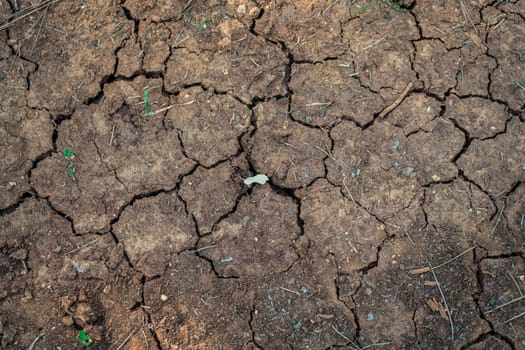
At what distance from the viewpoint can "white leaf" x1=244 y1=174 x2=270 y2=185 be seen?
3262 millimetres

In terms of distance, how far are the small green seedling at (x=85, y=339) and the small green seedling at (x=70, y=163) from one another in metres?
1.00

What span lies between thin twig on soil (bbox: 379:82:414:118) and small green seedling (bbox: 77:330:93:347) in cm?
236

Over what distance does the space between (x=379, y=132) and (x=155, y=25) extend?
172 cm

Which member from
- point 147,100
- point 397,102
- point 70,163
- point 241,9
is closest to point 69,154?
point 70,163

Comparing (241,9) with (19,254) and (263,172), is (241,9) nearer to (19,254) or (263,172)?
(263,172)

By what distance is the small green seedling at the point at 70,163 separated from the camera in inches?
130

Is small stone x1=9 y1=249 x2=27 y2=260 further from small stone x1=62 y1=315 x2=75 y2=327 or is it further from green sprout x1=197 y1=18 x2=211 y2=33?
green sprout x1=197 y1=18 x2=211 y2=33

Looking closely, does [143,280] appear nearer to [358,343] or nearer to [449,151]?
[358,343]

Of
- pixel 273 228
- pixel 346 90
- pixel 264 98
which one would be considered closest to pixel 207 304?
pixel 273 228

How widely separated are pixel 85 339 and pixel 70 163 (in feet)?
3.75

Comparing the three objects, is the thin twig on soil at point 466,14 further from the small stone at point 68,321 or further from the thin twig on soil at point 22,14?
the small stone at point 68,321

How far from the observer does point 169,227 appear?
3232mm

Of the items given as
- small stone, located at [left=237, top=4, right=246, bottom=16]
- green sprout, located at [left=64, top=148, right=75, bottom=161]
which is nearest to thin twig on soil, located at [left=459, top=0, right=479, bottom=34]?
small stone, located at [left=237, top=4, right=246, bottom=16]

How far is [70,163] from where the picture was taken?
3.32m
